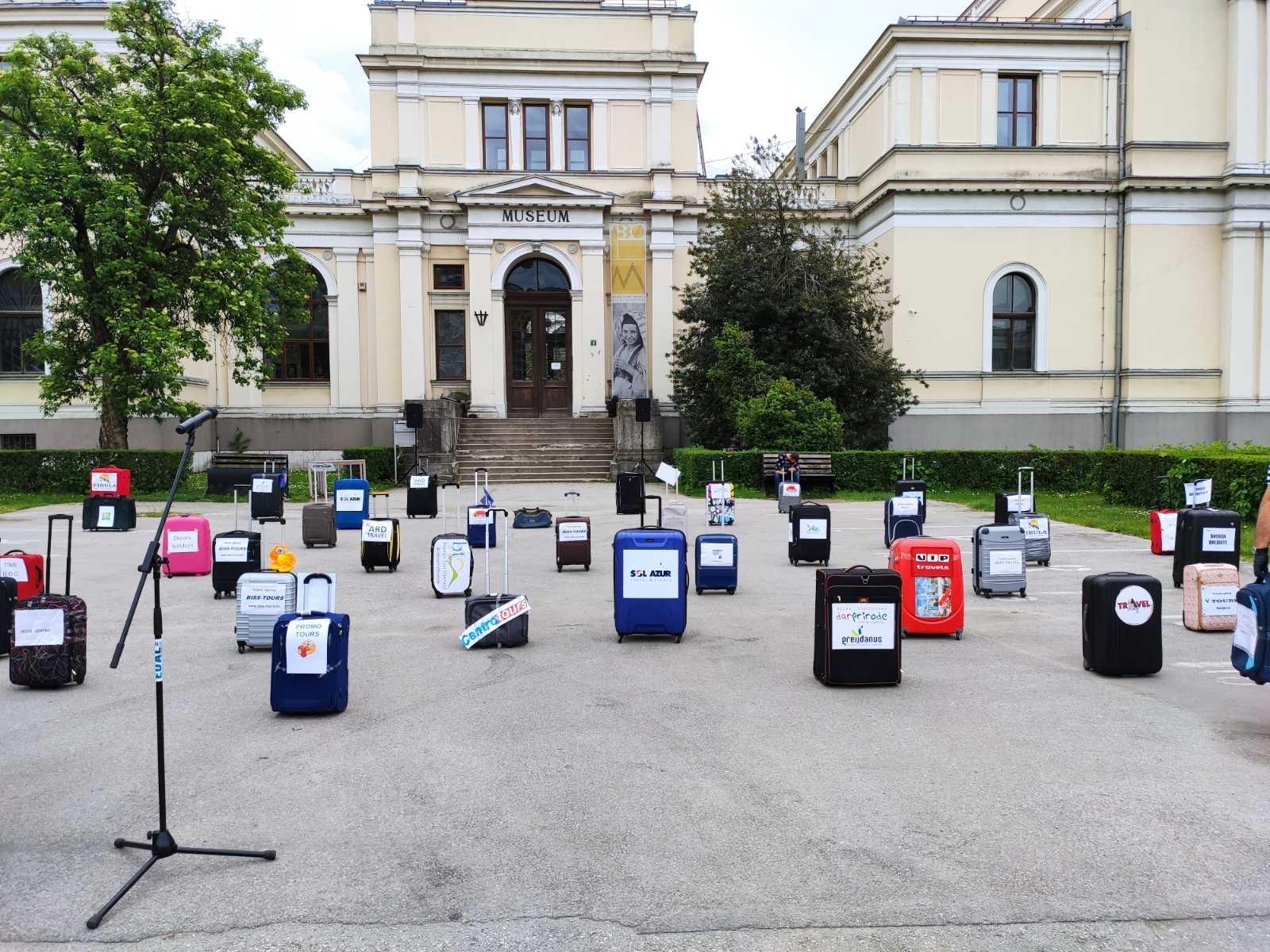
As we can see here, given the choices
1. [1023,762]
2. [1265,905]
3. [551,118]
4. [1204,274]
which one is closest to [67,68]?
[551,118]

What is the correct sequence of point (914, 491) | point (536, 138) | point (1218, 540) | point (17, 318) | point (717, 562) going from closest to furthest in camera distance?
point (717, 562) < point (1218, 540) < point (914, 491) < point (17, 318) < point (536, 138)

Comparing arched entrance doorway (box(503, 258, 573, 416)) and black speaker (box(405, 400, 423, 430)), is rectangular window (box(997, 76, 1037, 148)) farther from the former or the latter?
black speaker (box(405, 400, 423, 430))

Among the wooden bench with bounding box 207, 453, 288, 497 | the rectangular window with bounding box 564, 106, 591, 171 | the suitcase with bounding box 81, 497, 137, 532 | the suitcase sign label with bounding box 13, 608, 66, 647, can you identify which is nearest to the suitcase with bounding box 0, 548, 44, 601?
the suitcase sign label with bounding box 13, 608, 66, 647

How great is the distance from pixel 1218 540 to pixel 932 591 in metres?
5.04

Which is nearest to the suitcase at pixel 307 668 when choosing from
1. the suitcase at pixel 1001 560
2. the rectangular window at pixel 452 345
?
the suitcase at pixel 1001 560

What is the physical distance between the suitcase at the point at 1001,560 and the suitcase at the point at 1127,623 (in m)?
3.70

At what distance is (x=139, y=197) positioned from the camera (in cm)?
2416

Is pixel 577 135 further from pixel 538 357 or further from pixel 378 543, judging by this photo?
pixel 378 543

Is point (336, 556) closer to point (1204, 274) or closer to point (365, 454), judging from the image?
point (365, 454)

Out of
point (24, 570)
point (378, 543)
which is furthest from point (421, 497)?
point (24, 570)

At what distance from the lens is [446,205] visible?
3428cm

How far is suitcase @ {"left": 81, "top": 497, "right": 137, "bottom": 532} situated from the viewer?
18.8 m

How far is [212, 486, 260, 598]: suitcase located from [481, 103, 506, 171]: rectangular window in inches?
986

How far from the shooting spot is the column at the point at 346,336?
1383 inches
